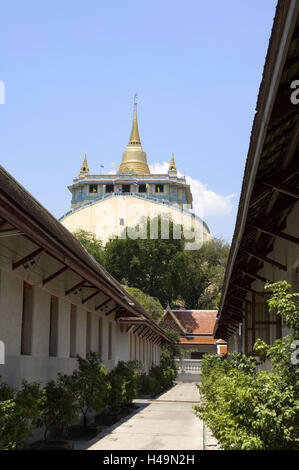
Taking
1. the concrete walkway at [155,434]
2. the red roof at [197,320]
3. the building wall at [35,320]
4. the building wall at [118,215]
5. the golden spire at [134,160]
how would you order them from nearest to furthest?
the building wall at [35,320]
the concrete walkway at [155,434]
the red roof at [197,320]
the building wall at [118,215]
the golden spire at [134,160]

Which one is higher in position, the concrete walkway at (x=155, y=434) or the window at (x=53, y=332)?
the window at (x=53, y=332)

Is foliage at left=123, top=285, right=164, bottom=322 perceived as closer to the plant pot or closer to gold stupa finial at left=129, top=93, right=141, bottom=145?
the plant pot

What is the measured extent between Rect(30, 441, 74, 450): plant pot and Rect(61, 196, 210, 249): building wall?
249 ft

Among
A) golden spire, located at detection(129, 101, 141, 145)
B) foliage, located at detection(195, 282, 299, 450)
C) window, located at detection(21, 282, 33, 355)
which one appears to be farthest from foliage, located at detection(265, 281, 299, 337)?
golden spire, located at detection(129, 101, 141, 145)

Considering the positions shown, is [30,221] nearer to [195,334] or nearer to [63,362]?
[63,362]

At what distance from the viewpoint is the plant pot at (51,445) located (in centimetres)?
1102

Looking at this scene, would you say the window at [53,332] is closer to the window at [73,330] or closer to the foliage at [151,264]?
the window at [73,330]

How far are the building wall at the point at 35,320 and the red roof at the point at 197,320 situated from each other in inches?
1752

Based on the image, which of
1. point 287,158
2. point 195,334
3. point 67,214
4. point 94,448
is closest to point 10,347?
point 94,448

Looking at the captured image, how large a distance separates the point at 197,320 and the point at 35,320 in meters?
51.1

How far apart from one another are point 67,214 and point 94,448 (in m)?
84.4

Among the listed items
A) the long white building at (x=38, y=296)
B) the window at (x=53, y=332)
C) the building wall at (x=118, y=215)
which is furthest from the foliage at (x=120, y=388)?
the building wall at (x=118, y=215)

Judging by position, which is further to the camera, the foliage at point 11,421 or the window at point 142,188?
the window at point 142,188

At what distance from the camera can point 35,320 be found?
39.7 feet
